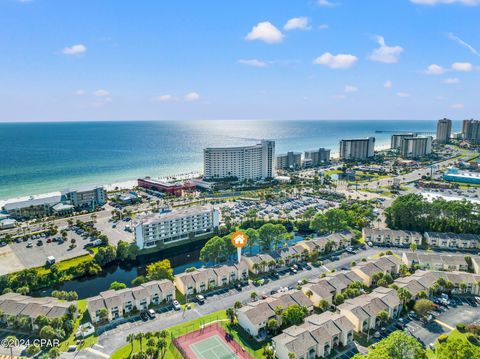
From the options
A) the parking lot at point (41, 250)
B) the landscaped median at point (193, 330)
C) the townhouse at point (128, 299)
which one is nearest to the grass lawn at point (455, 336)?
the landscaped median at point (193, 330)

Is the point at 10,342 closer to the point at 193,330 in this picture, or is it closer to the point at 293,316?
the point at 193,330

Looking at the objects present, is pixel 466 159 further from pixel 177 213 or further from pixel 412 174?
pixel 177 213

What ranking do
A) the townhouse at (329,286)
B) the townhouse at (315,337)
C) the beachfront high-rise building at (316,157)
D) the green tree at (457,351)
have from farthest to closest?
the beachfront high-rise building at (316,157) < the townhouse at (329,286) < the townhouse at (315,337) < the green tree at (457,351)

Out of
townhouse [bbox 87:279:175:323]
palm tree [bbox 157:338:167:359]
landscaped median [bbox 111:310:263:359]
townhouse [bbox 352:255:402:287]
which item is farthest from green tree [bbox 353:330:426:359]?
townhouse [bbox 87:279:175:323]

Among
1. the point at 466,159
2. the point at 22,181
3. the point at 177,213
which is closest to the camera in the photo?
the point at 177,213

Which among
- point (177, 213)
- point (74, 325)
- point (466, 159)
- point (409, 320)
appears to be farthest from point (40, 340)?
point (466, 159)

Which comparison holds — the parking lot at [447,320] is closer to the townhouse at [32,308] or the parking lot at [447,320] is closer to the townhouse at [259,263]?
the townhouse at [259,263]

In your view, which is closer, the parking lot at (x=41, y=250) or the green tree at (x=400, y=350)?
the green tree at (x=400, y=350)
